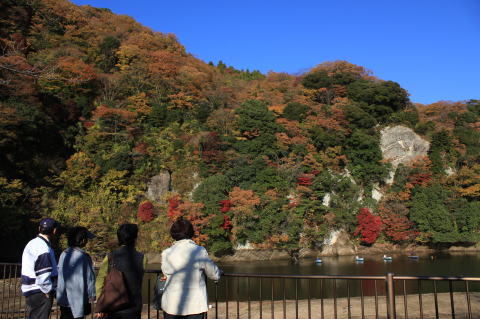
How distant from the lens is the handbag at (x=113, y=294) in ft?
8.41

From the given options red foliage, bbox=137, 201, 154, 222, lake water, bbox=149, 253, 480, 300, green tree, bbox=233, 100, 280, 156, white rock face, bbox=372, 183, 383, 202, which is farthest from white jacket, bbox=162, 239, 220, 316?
white rock face, bbox=372, 183, 383, 202

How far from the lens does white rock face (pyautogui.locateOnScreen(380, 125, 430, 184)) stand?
88.2 feet

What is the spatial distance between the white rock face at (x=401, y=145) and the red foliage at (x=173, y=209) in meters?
16.8

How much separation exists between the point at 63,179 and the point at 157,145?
625cm

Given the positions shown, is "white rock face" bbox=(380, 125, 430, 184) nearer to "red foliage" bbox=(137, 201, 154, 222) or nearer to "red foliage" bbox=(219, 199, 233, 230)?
"red foliage" bbox=(219, 199, 233, 230)

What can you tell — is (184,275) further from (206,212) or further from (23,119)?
(23,119)

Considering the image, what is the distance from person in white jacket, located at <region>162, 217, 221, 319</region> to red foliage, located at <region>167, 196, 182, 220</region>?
58.3ft

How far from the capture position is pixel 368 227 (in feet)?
75.9

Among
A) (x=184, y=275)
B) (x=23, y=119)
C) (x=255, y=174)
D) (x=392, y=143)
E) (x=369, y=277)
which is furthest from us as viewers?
(x=392, y=143)

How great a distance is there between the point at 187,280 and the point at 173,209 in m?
18.5

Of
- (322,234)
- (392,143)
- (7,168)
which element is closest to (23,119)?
(7,168)

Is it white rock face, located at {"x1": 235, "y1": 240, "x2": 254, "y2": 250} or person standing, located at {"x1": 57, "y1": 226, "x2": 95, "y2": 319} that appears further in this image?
white rock face, located at {"x1": 235, "y1": 240, "x2": 254, "y2": 250}

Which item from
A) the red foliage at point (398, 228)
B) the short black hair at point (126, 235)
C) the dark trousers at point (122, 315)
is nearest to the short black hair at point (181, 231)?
the short black hair at point (126, 235)

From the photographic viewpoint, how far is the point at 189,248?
2.54 meters
